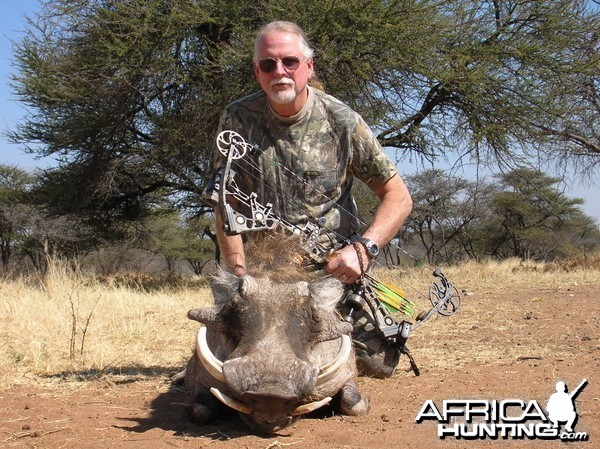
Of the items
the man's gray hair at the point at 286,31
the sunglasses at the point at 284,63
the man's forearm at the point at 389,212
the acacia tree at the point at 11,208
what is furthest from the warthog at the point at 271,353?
the acacia tree at the point at 11,208

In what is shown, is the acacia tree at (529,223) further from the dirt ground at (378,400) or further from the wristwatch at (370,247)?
the wristwatch at (370,247)

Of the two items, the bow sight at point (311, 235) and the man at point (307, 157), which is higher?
the man at point (307, 157)

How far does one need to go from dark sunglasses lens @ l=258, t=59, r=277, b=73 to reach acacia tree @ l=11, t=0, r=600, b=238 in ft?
Answer: 25.2

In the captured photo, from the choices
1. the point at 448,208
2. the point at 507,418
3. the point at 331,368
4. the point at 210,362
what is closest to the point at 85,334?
the point at 210,362

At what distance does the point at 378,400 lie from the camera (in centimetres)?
382

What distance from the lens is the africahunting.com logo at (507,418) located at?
3049 millimetres

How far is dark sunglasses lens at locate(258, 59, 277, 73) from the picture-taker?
13.1 ft

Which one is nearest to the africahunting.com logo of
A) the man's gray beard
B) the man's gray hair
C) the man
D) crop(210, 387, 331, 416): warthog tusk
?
crop(210, 387, 331, 416): warthog tusk

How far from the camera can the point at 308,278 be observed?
11.5 ft

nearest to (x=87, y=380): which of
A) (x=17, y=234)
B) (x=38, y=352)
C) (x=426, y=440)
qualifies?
(x=38, y=352)

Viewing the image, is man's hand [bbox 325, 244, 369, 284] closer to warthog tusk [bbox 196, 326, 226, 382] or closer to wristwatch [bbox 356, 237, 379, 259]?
wristwatch [bbox 356, 237, 379, 259]

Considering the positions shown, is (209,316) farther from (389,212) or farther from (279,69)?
(279,69)

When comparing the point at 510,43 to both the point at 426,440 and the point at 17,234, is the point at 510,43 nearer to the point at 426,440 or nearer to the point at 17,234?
the point at 426,440

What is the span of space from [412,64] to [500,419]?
33.9 feet
